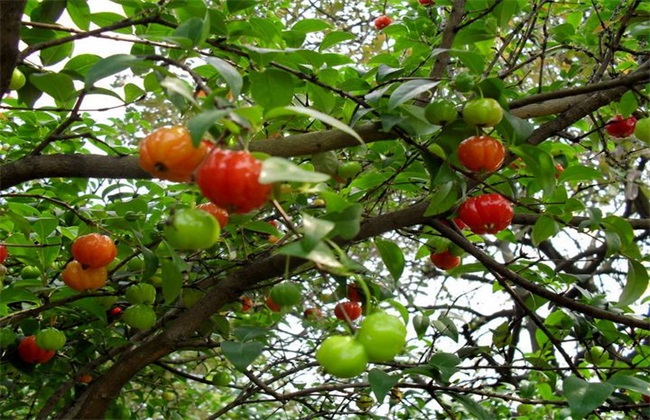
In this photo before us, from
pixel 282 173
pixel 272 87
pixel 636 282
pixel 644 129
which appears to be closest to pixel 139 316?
pixel 272 87

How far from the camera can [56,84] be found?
1840mm

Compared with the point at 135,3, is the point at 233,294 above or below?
below

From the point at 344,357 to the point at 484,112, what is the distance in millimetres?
675

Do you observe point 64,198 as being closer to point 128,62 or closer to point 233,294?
point 233,294

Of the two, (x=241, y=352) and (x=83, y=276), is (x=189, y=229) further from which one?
(x=83, y=276)

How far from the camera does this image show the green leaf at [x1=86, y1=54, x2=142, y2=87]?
1.26 metres

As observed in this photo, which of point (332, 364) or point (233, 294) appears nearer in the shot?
point (332, 364)

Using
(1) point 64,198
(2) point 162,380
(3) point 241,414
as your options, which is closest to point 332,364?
(1) point 64,198

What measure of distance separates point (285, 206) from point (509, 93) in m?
0.81

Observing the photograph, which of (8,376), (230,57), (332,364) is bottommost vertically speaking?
(332,364)

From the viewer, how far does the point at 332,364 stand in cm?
122

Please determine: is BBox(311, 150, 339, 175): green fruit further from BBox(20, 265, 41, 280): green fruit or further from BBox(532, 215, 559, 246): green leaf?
BBox(20, 265, 41, 280): green fruit

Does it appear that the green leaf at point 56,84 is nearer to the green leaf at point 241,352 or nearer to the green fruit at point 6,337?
the green leaf at point 241,352

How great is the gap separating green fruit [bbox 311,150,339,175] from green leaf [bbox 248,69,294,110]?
39 centimetres
